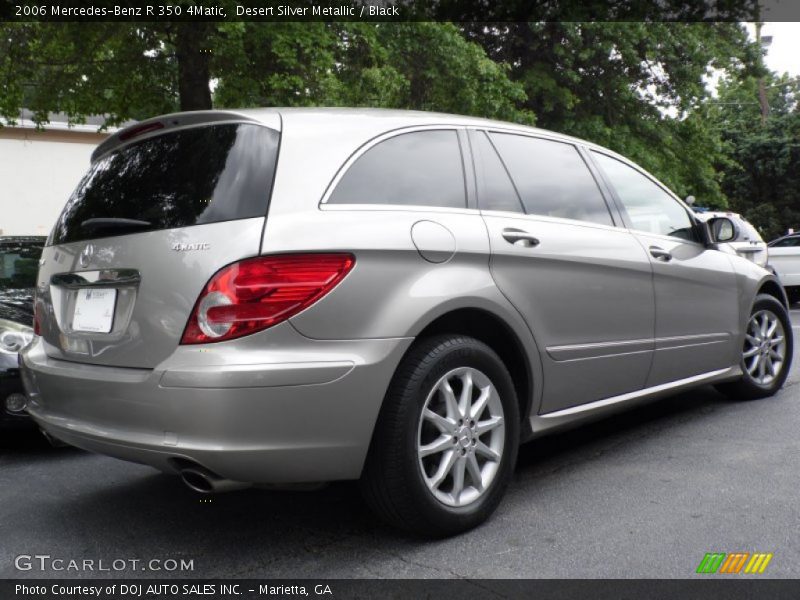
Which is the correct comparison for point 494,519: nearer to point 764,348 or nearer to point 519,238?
point 519,238

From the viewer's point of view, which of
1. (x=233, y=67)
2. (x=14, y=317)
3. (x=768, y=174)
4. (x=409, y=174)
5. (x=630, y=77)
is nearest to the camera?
(x=409, y=174)

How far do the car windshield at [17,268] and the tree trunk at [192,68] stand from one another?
13.9ft

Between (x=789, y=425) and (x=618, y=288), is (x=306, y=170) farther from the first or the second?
(x=789, y=425)

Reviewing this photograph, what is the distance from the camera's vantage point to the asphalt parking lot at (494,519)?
9.45 ft

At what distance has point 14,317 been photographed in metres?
4.82

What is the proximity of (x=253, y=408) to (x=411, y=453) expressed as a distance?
61cm

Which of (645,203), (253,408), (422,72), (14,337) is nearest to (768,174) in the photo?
(422,72)

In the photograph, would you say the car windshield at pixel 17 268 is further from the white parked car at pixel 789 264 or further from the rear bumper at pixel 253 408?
the white parked car at pixel 789 264

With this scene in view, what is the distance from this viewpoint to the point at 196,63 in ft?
34.3

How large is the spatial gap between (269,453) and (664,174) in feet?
54.5

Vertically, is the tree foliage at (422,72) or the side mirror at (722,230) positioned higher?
the tree foliage at (422,72)

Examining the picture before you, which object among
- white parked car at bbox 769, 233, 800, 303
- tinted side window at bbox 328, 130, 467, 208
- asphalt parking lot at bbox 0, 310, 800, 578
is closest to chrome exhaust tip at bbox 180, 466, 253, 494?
asphalt parking lot at bbox 0, 310, 800, 578

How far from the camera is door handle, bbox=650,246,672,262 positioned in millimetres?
4325

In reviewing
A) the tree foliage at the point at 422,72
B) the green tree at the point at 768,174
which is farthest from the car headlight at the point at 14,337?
the green tree at the point at 768,174
